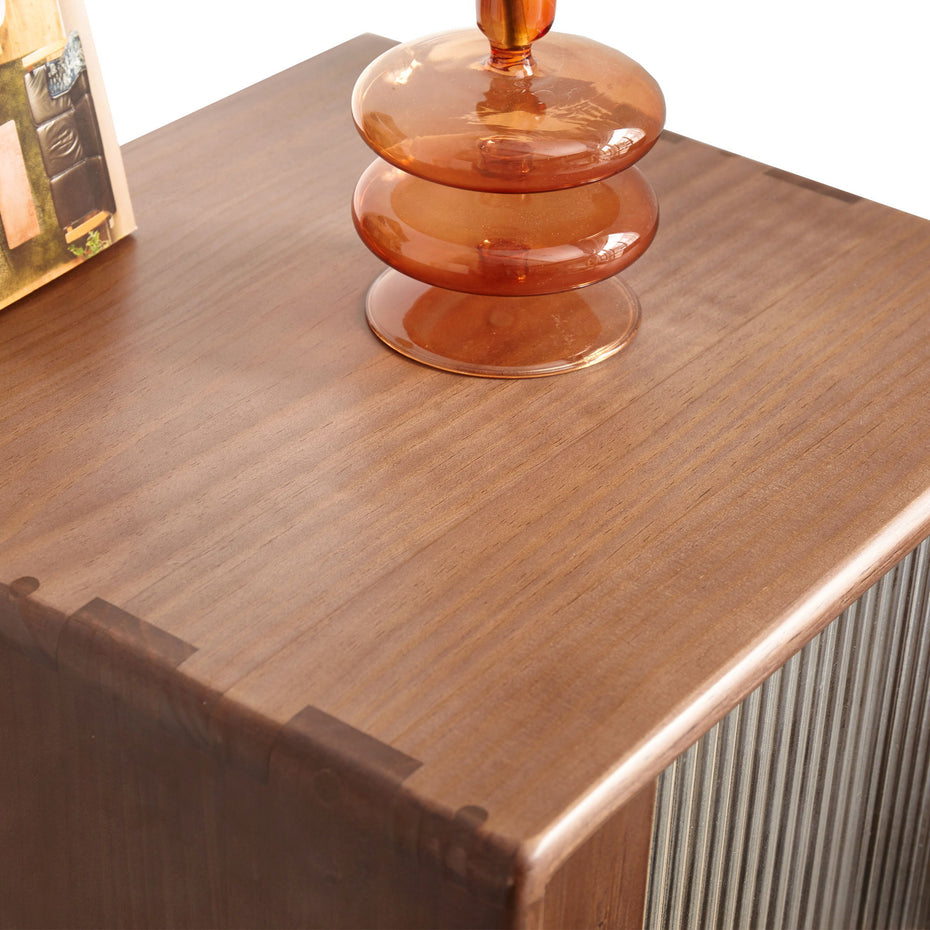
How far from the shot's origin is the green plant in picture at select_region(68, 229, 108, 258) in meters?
0.90

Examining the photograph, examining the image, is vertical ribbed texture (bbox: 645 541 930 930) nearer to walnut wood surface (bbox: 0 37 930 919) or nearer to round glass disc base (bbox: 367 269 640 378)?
walnut wood surface (bbox: 0 37 930 919)

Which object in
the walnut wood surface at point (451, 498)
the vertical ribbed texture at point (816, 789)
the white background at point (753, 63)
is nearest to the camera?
the walnut wood surface at point (451, 498)

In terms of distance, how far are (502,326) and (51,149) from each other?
271 millimetres

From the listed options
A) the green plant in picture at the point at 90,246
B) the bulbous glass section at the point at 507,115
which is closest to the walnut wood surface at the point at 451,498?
the green plant in picture at the point at 90,246

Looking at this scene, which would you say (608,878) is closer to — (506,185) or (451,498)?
(451,498)

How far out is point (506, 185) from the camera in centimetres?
77

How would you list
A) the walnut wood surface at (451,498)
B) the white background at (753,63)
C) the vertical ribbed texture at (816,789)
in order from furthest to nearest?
the white background at (753,63)
the vertical ribbed texture at (816,789)
the walnut wood surface at (451,498)

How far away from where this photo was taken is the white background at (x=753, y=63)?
1.53 meters

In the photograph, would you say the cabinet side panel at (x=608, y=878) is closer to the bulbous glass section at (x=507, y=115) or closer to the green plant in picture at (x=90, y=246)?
the bulbous glass section at (x=507, y=115)

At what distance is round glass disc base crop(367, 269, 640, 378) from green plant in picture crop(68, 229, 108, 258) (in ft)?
0.55

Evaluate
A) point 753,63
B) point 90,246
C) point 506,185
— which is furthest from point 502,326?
point 753,63

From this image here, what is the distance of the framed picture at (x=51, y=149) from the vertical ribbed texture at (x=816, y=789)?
457 millimetres

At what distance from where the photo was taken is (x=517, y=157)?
77 cm

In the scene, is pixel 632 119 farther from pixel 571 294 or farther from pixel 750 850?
pixel 750 850
